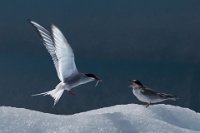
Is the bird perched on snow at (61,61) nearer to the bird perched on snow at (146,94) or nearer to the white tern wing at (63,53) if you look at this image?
the white tern wing at (63,53)

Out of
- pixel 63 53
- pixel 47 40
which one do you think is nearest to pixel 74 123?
pixel 63 53

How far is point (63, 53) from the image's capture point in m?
7.86

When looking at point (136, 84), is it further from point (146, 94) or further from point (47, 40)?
point (47, 40)

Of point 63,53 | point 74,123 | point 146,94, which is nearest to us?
point 74,123

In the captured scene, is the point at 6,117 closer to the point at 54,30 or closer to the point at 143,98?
the point at 54,30

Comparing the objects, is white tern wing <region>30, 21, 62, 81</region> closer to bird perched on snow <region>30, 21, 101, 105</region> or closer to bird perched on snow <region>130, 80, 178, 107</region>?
bird perched on snow <region>30, 21, 101, 105</region>

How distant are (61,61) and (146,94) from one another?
1403 mm

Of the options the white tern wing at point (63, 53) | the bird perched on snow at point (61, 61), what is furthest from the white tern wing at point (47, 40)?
the white tern wing at point (63, 53)

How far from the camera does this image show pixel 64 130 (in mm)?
6301

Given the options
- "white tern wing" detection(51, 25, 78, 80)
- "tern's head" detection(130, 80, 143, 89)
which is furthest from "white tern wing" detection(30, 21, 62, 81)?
"tern's head" detection(130, 80, 143, 89)

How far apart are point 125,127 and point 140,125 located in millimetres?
198

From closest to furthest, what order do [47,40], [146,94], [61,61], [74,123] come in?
[74,123]
[61,61]
[47,40]
[146,94]

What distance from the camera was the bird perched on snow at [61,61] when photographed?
306 inches

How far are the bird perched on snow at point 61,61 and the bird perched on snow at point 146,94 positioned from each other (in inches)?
24.7
